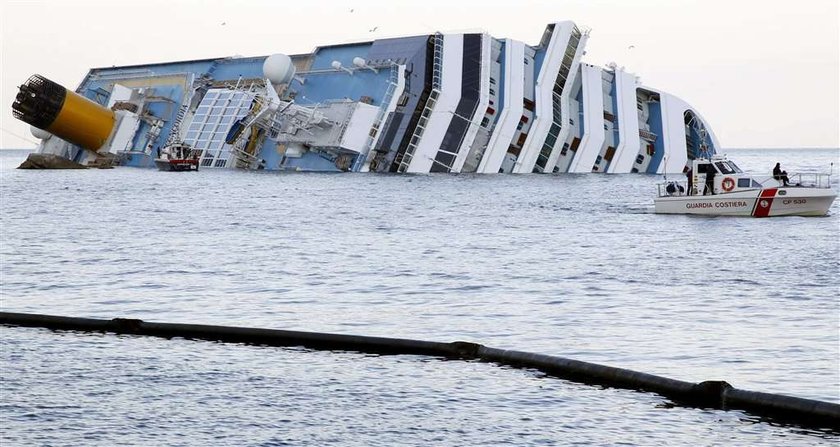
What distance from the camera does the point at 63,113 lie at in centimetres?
10738

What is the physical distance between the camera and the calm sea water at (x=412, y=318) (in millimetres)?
13805

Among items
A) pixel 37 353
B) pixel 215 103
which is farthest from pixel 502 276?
pixel 215 103

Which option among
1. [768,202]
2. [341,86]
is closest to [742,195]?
[768,202]

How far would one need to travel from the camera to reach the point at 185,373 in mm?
16422

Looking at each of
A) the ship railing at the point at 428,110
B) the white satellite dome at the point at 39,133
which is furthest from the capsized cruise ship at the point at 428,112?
the white satellite dome at the point at 39,133

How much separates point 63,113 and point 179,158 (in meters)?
11.8

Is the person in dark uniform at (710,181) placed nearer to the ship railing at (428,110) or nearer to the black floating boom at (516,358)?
the black floating boom at (516,358)

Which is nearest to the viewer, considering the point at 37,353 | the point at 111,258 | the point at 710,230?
the point at 37,353

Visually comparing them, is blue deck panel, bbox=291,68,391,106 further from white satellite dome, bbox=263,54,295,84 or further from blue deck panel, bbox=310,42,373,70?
blue deck panel, bbox=310,42,373,70

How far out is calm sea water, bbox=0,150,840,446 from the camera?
13.8m

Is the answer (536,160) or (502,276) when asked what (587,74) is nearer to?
(536,160)

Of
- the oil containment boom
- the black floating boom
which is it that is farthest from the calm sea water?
the oil containment boom

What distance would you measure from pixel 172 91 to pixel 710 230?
7766 centimetres

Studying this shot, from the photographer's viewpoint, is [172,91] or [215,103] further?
[172,91]
